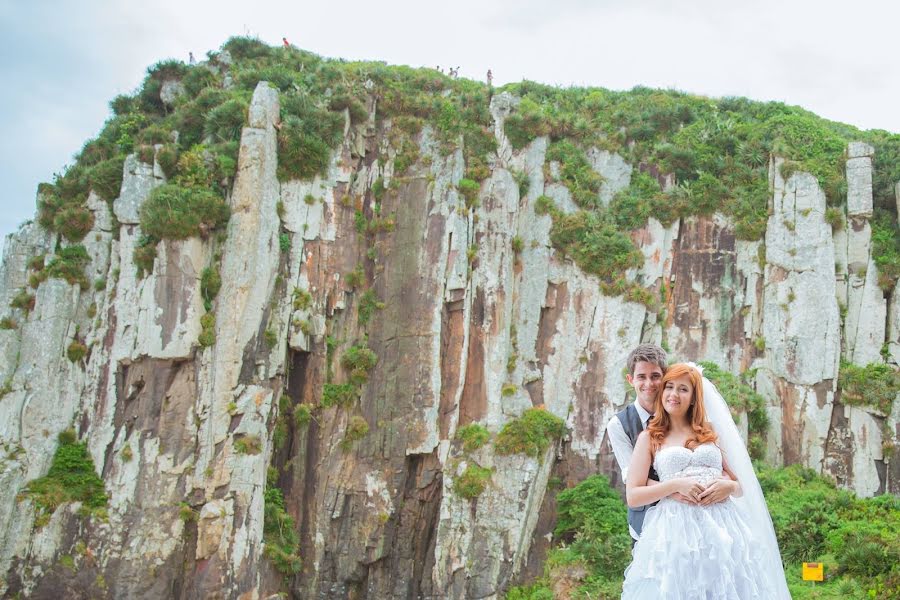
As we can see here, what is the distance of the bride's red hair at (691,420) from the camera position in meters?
5.37

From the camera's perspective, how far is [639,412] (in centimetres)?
593

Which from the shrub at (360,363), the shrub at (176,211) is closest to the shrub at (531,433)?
the shrub at (360,363)

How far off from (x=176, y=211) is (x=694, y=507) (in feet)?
72.0

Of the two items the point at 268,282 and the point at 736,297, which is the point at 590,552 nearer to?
the point at 736,297

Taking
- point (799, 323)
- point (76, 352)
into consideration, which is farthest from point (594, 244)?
point (76, 352)

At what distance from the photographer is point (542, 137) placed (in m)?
29.8

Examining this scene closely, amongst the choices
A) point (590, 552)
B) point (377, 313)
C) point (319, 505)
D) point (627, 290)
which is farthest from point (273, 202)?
point (590, 552)

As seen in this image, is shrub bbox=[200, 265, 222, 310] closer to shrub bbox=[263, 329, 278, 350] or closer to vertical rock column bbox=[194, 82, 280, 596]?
vertical rock column bbox=[194, 82, 280, 596]

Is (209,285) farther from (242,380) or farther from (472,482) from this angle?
(472,482)

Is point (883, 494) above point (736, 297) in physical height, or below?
below

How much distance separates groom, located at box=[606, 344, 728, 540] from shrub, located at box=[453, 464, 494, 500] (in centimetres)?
1811

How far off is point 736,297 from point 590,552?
11.4 m

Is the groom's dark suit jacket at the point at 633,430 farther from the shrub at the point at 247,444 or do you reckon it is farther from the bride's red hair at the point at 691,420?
the shrub at the point at 247,444

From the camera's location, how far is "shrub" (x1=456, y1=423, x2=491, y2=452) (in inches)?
962
